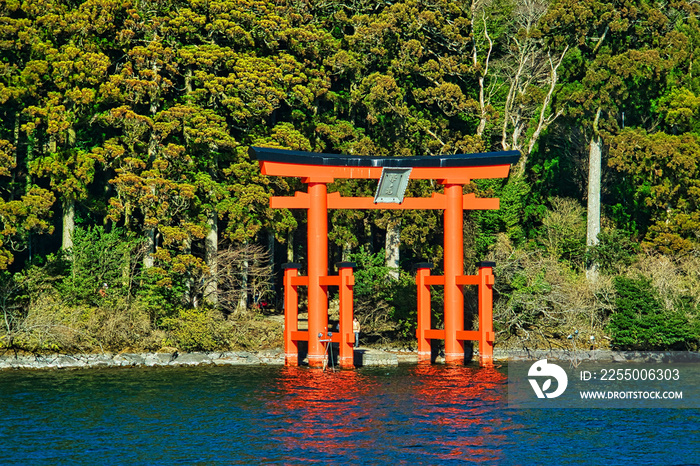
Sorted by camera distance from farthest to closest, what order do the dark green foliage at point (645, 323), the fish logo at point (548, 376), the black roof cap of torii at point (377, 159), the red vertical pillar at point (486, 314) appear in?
1. the dark green foliage at point (645, 323)
2. the red vertical pillar at point (486, 314)
3. the black roof cap of torii at point (377, 159)
4. the fish logo at point (548, 376)

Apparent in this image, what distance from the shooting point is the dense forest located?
2897 centimetres

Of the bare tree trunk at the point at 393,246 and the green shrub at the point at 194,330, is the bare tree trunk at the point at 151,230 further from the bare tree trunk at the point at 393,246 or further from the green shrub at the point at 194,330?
the bare tree trunk at the point at 393,246

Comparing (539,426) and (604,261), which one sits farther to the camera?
(604,261)

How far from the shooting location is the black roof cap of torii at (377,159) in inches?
982

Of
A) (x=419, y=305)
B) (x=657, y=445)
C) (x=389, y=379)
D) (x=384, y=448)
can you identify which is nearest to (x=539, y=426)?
(x=657, y=445)

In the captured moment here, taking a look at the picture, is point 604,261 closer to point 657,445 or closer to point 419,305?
point 419,305

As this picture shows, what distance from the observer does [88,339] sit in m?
27.7

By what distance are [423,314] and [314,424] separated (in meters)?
9.82

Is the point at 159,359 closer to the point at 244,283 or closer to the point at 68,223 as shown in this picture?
the point at 244,283

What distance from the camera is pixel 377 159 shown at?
26.5 metres

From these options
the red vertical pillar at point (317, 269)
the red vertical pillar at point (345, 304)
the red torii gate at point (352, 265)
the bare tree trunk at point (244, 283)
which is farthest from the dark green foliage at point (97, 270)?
the red vertical pillar at point (345, 304)

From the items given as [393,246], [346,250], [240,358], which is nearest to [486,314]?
[393,246]

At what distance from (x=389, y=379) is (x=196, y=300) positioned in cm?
923

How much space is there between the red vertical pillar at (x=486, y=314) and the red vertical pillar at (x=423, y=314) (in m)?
2.09
